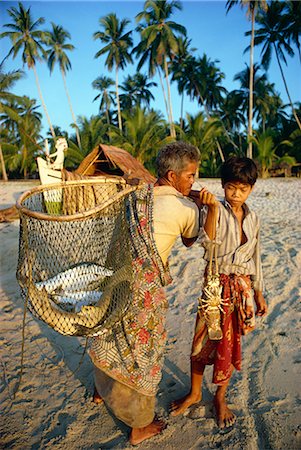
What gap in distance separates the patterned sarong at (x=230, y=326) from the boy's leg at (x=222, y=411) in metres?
0.14

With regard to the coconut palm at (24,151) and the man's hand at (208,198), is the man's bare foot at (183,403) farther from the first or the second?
the coconut palm at (24,151)

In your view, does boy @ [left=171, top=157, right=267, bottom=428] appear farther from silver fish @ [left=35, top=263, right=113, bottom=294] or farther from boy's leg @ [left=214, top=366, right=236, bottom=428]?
silver fish @ [left=35, top=263, right=113, bottom=294]

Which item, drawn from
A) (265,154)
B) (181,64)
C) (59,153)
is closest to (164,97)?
(181,64)

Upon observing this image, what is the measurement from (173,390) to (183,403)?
23cm

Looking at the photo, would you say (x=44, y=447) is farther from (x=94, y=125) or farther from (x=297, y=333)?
(x=94, y=125)

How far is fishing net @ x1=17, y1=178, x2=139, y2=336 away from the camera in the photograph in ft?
5.61

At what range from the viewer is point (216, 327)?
182cm

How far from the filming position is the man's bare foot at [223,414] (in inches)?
78.2

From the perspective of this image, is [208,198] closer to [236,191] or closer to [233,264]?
[236,191]

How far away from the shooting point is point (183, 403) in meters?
2.11

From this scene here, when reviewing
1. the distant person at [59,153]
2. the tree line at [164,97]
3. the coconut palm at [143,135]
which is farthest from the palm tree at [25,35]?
the distant person at [59,153]

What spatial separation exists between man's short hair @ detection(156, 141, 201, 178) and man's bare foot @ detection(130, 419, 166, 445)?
1.43 m

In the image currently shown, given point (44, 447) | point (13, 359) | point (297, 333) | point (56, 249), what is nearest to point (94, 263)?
point (56, 249)

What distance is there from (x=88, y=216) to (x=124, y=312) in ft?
1.64
